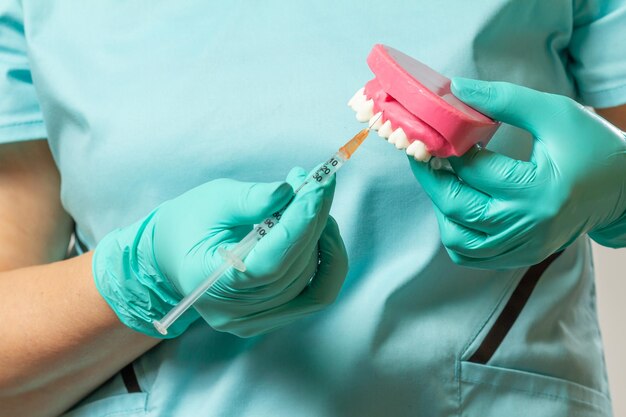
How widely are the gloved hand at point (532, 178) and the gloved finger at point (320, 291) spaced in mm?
103

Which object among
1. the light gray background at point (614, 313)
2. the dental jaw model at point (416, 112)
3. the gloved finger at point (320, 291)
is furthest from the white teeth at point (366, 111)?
the light gray background at point (614, 313)

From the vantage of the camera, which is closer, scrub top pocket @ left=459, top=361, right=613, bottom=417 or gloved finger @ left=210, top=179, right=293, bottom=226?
gloved finger @ left=210, top=179, right=293, bottom=226

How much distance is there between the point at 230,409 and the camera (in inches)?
32.7

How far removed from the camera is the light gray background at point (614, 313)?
154cm

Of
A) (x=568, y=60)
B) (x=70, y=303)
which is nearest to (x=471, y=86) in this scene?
(x=568, y=60)

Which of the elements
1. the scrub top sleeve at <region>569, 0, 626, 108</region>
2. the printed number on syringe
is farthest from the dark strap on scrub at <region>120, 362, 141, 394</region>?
the scrub top sleeve at <region>569, 0, 626, 108</region>

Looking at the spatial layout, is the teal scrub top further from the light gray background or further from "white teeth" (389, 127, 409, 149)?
the light gray background

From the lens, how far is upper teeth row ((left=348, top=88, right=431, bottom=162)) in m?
0.64

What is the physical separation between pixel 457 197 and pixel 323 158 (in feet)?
0.55

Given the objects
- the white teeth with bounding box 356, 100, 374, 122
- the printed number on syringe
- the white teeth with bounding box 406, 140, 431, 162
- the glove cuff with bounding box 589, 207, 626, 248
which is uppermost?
the white teeth with bounding box 356, 100, 374, 122

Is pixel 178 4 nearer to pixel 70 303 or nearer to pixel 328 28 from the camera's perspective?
pixel 328 28

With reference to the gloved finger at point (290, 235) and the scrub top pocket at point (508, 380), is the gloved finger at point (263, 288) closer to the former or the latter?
the gloved finger at point (290, 235)

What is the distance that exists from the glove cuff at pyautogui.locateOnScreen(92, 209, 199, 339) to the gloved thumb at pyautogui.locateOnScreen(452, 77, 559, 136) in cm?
34

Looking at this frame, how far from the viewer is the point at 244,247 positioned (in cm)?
70
